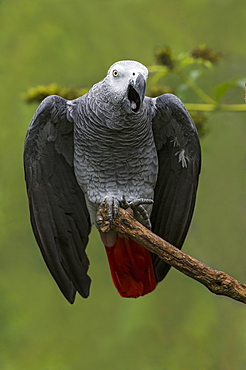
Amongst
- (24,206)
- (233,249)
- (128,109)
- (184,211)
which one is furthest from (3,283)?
(128,109)

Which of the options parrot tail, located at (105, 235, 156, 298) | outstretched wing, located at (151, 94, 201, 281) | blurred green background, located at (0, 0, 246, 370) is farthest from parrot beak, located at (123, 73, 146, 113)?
blurred green background, located at (0, 0, 246, 370)

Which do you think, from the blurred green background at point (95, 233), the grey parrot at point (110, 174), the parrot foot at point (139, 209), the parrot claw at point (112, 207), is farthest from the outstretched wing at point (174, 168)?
the blurred green background at point (95, 233)

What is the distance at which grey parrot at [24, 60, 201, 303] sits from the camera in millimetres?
1363

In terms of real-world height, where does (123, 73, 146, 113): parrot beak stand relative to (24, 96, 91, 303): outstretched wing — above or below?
above

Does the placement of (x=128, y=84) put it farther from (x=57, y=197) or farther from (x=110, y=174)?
(x=57, y=197)

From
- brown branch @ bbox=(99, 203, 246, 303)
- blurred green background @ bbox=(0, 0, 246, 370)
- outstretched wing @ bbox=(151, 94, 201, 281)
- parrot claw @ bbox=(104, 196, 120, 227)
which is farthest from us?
blurred green background @ bbox=(0, 0, 246, 370)

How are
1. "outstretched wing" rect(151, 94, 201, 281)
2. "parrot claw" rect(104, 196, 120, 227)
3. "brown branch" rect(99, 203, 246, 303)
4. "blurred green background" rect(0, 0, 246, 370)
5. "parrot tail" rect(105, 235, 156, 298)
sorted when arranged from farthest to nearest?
"blurred green background" rect(0, 0, 246, 370), "parrot tail" rect(105, 235, 156, 298), "outstretched wing" rect(151, 94, 201, 281), "parrot claw" rect(104, 196, 120, 227), "brown branch" rect(99, 203, 246, 303)

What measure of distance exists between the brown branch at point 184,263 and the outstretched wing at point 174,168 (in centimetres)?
34

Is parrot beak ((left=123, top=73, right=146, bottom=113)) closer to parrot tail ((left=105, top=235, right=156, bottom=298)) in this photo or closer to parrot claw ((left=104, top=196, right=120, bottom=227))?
parrot claw ((left=104, top=196, right=120, bottom=227))

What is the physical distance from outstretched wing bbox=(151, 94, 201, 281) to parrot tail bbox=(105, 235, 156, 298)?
0.40ft

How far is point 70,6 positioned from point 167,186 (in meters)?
1.29

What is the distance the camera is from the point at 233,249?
2262 mm

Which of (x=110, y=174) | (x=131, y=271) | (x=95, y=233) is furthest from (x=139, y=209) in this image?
(x=95, y=233)

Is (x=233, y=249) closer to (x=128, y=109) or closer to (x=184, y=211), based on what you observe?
(x=184, y=211)
